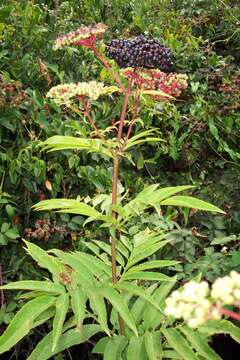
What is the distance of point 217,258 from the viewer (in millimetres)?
3018

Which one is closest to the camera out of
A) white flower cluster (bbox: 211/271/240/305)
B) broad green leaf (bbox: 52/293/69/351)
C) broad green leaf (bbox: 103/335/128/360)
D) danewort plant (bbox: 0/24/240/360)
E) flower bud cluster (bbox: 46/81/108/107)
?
white flower cluster (bbox: 211/271/240/305)

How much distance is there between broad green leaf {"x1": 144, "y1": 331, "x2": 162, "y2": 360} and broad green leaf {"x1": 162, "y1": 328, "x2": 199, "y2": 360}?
0.05 meters

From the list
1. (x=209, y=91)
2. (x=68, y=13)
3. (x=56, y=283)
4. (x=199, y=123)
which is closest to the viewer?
(x=56, y=283)

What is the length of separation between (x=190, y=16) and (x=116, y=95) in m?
1.87

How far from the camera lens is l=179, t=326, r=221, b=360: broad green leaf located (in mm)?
2076

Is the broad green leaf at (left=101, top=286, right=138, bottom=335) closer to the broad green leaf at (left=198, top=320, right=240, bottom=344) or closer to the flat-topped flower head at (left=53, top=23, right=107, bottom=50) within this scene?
the broad green leaf at (left=198, top=320, right=240, bottom=344)

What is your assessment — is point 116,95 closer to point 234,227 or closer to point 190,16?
point 234,227

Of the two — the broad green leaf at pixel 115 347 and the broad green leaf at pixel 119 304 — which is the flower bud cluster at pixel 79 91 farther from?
the broad green leaf at pixel 115 347

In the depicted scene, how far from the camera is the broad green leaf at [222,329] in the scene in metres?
2.07

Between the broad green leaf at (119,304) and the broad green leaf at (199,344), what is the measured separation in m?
0.27

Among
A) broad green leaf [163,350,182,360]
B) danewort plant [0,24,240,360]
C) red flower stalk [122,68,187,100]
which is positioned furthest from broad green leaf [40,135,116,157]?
broad green leaf [163,350,182,360]

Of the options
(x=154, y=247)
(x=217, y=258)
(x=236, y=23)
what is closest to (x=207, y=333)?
(x=154, y=247)

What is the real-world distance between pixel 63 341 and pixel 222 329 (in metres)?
0.65

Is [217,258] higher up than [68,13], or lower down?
lower down
